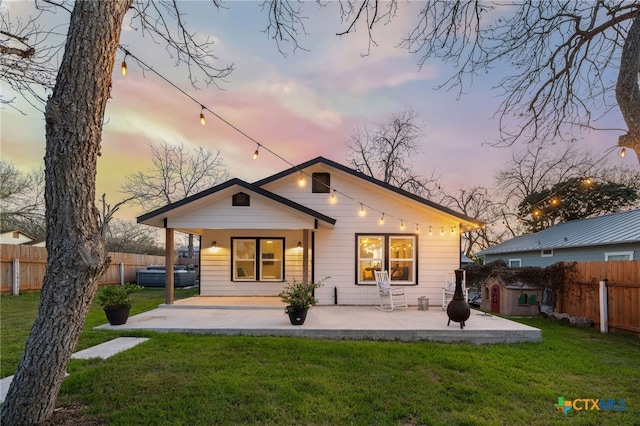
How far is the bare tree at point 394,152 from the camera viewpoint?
22.0m

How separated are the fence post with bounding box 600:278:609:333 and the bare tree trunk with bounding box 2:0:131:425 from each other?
9.15 meters

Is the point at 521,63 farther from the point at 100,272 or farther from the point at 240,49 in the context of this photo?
the point at 100,272

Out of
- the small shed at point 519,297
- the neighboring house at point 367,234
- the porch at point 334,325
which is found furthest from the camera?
the small shed at point 519,297

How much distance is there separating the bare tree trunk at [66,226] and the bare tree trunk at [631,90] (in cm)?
456

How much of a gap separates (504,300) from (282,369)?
7454mm

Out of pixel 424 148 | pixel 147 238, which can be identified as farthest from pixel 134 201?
pixel 424 148

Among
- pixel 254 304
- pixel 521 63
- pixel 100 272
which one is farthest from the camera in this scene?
pixel 254 304

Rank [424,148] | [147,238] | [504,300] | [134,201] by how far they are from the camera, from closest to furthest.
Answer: [504,300]
[424,148]
[134,201]
[147,238]

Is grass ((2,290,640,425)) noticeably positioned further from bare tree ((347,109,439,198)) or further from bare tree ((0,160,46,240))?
bare tree ((347,109,439,198))

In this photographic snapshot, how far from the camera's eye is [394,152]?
73.7ft

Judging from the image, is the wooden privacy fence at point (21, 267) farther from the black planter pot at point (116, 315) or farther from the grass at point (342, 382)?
the grass at point (342, 382)

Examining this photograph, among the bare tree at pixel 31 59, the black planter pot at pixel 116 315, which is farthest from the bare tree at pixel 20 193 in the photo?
the bare tree at pixel 31 59

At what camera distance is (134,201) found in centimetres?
2417

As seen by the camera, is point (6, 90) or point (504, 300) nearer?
point (6, 90)
